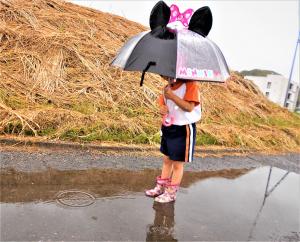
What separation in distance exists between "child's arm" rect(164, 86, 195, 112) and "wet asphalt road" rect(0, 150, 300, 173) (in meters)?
1.58

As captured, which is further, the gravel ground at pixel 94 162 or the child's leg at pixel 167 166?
the gravel ground at pixel 94 162

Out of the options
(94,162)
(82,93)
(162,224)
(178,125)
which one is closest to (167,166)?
(178,125)

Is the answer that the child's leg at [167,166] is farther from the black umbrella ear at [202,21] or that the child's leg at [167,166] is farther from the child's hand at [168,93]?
the black umbrella ear at [202,21]

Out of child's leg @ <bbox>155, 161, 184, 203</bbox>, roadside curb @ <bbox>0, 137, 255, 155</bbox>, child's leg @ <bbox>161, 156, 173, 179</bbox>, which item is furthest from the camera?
roadside curb @ <bbox>0, 137, 255, 155</bbox>

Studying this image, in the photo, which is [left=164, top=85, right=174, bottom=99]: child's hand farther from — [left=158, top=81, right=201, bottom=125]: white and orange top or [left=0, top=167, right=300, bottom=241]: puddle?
[left=0, top=167, right=300, bottom=241]: puddle

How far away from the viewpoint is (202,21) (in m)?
3.39

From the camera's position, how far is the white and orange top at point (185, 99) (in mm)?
3482

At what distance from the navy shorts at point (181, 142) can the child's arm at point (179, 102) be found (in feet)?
0.72

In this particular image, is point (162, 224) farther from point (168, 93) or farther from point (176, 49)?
point (176, 49)

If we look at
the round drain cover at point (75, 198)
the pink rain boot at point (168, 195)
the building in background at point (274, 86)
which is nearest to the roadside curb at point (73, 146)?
the round drain cover at point (75, 198)

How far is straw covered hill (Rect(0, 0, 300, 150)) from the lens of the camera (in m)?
5.59

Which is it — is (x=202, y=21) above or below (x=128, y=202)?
above

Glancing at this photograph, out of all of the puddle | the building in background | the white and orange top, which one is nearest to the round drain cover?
the puddle

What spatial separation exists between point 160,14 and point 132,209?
6.33ft
